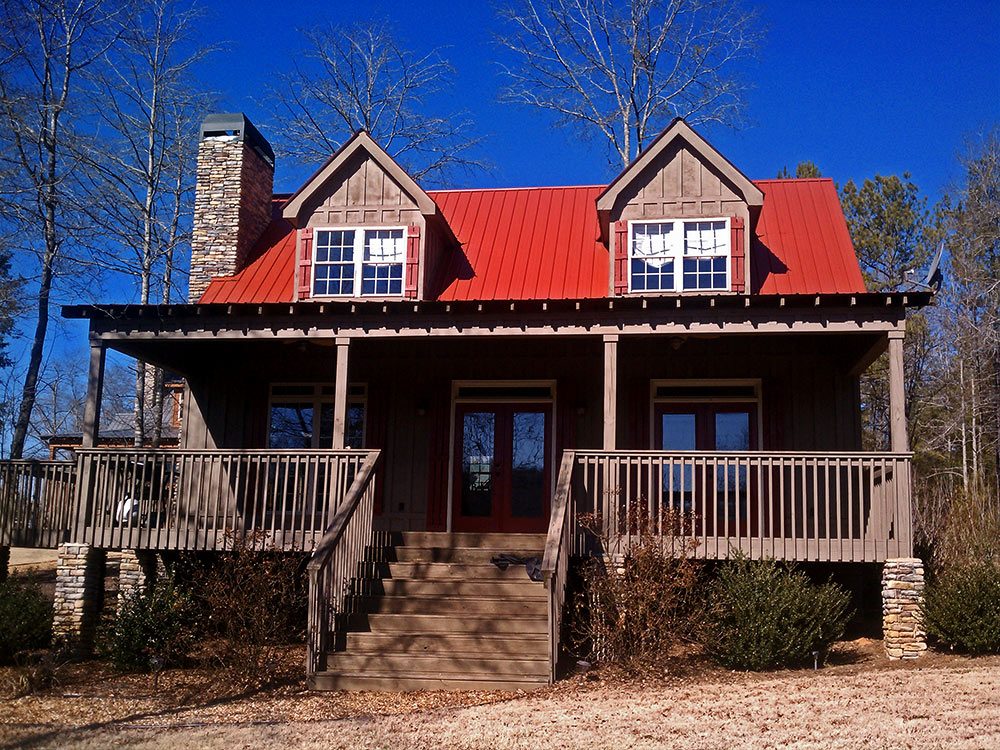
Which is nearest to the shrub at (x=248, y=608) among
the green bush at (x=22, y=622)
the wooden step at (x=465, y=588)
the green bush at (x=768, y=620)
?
the wooden step at (x=465, y=588)

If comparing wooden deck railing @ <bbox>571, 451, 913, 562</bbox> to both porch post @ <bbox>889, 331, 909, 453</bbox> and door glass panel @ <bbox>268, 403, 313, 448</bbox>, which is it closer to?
porch post @ <bbox>889, 331, 909, 453</bbox>

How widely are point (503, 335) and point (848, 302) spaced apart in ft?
14.1

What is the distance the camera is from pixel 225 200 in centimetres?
1659

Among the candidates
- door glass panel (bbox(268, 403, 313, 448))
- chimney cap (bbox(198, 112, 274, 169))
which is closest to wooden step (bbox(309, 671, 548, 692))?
door glass panel (bbox(268, 403, 313, 448))

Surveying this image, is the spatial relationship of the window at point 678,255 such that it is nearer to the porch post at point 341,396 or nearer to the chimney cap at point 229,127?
the porch post at point 341,396

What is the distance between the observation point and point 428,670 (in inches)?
417

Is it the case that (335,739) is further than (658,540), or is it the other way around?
(658,540)

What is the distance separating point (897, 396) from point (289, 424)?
900cm

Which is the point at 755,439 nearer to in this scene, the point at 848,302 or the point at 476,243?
the point at 848,302

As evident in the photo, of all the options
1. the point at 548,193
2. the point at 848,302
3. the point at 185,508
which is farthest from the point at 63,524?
the point at 848,302

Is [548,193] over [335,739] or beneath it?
over

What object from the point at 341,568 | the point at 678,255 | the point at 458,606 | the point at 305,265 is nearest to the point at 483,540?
the point at 458,606

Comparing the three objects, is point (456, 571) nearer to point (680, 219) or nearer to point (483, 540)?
point (483, 540)

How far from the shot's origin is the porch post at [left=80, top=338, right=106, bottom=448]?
13828 millimetres
